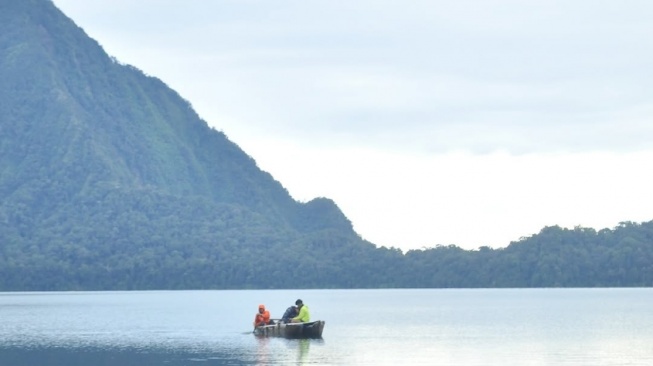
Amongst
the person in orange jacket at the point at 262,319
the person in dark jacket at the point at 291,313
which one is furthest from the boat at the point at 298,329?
the person in orange jacket at the point at 262,319

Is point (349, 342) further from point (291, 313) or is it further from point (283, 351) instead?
point (283, 351)

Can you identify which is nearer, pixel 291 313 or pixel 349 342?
pixel 349 342

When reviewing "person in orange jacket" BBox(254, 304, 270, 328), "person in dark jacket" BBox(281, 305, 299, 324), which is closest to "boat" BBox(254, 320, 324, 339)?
"person in dark jacket" BBox(281, 305, 299, 324)

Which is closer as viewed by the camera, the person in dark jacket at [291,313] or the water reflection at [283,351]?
the water reflection at [283,351]

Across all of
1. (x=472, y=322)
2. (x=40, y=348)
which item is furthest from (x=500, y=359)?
(x=472, y=322)

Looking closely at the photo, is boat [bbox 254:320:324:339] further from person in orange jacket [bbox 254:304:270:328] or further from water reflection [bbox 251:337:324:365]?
person in orange jacket [bbox 254:304:270:328]

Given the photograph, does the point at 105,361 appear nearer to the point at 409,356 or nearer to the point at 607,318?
the point at 409,356

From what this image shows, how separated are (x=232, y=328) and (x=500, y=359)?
48.8m

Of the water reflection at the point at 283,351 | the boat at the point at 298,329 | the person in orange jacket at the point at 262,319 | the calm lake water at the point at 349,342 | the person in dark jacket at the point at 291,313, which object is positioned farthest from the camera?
the person in orange jacket at the point at 262,319

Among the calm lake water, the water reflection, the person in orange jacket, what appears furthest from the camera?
the person in orange jacket

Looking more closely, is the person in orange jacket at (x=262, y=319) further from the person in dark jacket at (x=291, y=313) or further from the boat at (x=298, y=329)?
the person in dark jacket at (x=291, y=313)

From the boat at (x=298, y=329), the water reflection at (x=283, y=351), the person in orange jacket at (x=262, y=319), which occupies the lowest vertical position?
the water reflection at (x=283, y=351)

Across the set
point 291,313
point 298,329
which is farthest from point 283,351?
point 291,313

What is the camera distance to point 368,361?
75188mm
